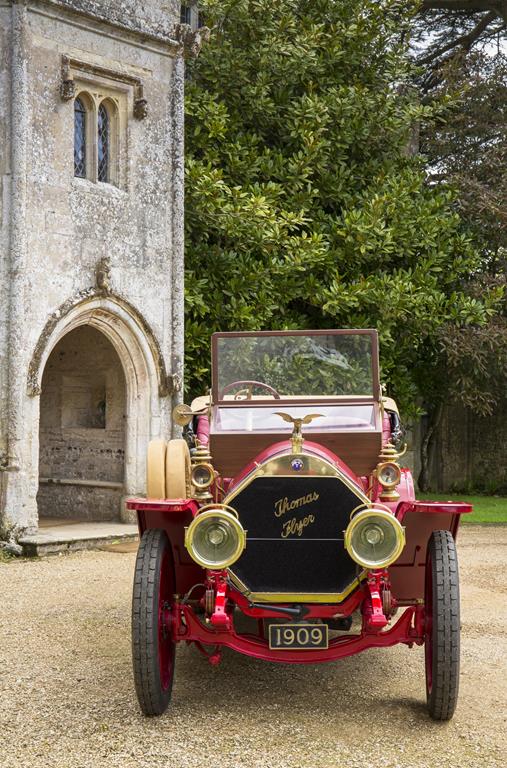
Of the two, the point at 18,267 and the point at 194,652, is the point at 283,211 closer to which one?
the point at 18,267

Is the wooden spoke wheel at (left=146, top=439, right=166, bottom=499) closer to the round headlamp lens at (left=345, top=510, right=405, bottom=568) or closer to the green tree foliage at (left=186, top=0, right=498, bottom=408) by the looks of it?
the round headlamp lens at (left=345, top=510, right=405, bottom=568)

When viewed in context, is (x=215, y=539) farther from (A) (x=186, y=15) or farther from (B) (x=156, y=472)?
(A) (x=186, y=15)

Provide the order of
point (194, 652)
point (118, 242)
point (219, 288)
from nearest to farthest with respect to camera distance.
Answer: point (194, 652) → point (118, 242) → point (219, 288)

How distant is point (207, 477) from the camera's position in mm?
4691

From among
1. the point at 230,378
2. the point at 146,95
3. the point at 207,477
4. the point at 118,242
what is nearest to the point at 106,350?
the point at 118,242

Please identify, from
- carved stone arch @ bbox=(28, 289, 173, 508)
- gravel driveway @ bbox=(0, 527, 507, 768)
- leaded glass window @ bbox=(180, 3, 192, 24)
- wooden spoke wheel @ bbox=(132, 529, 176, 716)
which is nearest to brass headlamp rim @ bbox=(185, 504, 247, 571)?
wooden spoke wheel @ bbox=(132, 529, 176, 716)

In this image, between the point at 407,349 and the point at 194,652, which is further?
the point at 407,349

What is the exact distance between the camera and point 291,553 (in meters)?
4.41

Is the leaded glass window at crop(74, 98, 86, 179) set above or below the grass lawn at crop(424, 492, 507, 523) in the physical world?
above

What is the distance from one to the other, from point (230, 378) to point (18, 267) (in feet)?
14.9

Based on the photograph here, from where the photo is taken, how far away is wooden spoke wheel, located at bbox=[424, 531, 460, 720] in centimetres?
419

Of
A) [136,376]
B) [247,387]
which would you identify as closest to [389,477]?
[247,387]

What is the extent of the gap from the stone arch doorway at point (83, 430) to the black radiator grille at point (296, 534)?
6909 mm

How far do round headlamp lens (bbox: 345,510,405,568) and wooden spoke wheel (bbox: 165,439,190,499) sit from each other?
0.98 m
